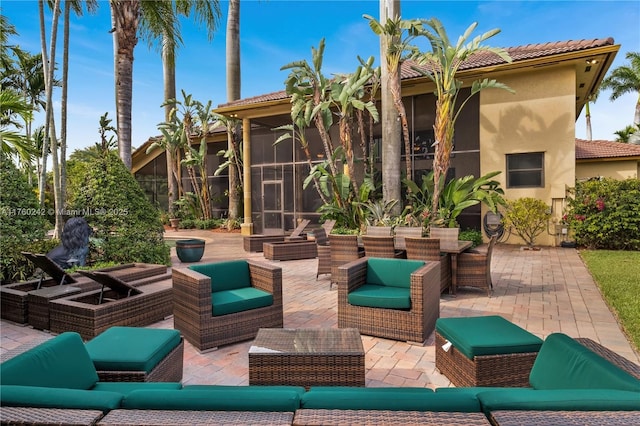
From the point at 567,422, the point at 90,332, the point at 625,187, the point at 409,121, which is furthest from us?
the point at 409,121

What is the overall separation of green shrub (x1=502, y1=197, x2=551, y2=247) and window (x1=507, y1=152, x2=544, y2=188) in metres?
0.67

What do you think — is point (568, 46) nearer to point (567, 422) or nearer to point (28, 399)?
point (567, 422)

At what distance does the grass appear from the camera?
434cm

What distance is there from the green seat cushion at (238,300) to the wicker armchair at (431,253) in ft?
8.37

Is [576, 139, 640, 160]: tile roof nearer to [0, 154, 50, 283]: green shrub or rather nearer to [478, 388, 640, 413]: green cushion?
[478, 388, 640, 413]: green cushion

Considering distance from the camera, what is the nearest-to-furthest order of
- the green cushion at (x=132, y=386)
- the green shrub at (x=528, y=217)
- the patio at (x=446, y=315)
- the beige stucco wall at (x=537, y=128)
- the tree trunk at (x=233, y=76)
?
the green cushion at (x=132, y=386), the patio at (x=446, y=315), the green shrub at (x=528, y=217), the beige stucco wall at (x=537, y=128), the tree trunk at (x=233, y=76)

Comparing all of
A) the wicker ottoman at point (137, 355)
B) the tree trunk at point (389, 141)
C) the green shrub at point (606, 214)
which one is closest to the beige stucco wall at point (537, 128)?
the green shrub at point (606, 214)

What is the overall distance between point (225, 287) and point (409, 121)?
10.6 meters

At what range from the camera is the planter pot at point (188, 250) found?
28.3ft

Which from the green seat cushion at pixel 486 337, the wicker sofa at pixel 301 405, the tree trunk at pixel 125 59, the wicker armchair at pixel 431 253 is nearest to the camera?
the wicker sofa at pixel 301 405

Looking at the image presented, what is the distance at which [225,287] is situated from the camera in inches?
164

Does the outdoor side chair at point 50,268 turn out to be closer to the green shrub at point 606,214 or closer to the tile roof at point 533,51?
the tile roof at point 533,51

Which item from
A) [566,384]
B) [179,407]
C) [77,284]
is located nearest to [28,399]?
[179,407]

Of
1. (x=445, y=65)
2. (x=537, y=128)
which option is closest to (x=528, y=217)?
(x=537, y=128)
